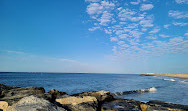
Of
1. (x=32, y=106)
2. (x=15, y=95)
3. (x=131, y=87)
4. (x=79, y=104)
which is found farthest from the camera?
(x=131, y=87)

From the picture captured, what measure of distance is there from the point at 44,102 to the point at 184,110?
287 inches

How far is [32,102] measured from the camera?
5148 mm

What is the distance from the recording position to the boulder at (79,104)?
604 centimetres

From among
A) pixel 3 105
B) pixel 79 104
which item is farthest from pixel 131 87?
pixel 3 105

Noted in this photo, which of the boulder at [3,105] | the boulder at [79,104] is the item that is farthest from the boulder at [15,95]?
the boulder at [79,104]

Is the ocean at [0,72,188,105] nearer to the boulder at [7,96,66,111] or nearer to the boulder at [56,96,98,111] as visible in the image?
the boulder at [56,96,98,111]

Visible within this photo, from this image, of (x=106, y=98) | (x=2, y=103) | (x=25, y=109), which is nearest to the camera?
(x=25, y=109)

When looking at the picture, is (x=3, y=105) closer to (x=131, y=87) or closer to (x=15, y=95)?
(x=15, y=95)

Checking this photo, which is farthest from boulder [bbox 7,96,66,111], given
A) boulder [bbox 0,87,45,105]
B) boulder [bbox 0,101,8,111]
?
boulder [bbox 0,87,45,105]

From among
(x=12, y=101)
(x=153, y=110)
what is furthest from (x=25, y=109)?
(x=153, y=110)

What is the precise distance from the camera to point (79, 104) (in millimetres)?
6289

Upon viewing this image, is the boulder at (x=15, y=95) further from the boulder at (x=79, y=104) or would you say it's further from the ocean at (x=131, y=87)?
the ocean at (x=131, y=87)

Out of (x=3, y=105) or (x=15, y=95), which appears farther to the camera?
(x=15, y=95)

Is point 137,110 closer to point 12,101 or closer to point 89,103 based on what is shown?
point 89,103
